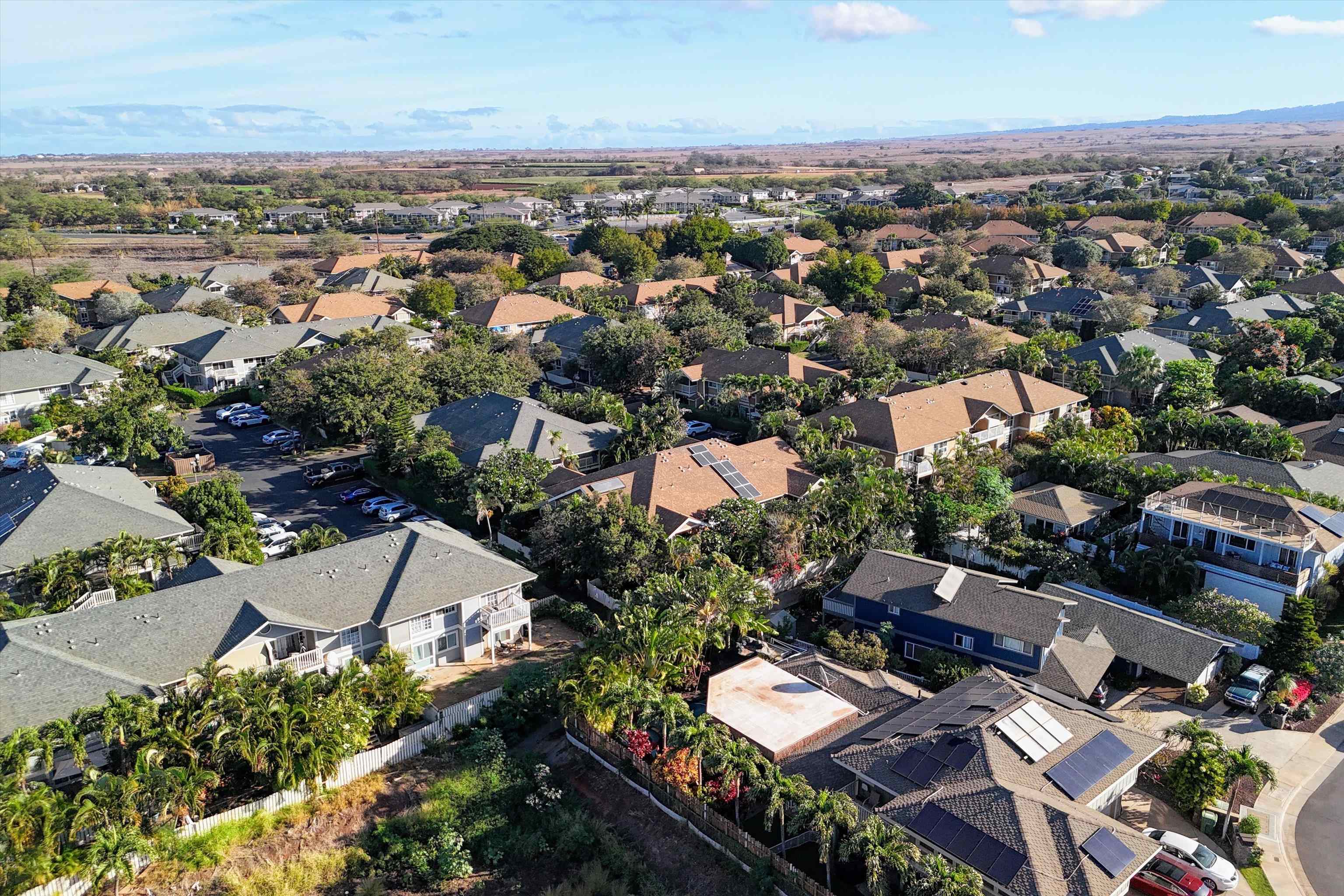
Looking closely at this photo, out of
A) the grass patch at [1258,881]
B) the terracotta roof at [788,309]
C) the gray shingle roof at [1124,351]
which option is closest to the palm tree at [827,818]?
the grass patch at [1258,881]

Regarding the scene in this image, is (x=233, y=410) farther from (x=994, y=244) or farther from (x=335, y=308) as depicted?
(x=994, y=244)

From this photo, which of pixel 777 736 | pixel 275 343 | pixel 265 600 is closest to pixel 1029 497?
pixel 777 736

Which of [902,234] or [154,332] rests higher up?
[902,234]

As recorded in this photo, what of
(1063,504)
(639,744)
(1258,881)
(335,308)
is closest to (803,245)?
(335,308)

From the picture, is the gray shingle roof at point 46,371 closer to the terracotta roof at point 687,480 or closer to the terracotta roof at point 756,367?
the terracotta roof at point 687,480

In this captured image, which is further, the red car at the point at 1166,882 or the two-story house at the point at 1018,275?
the two-story house at the point at 1018,275
